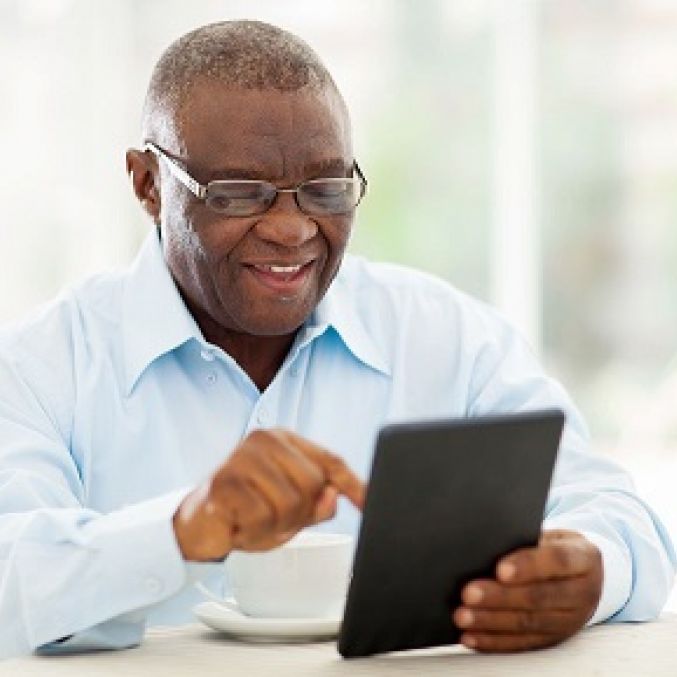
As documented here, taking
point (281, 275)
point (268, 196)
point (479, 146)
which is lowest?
point (479, 146)

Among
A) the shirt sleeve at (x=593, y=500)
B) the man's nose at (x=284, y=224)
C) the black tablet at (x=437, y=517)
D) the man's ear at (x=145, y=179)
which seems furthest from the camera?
the man's ear at (x=145, y=179)

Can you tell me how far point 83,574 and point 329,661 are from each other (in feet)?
0.95

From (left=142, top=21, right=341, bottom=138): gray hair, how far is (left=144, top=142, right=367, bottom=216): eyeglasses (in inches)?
5.7

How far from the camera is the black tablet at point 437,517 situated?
1.64 meters

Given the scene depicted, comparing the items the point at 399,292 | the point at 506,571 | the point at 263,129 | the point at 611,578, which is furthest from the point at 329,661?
the point at 399,292

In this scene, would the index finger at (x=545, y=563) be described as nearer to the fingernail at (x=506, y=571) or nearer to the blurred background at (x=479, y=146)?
the fingernail at (x=506, y=571)

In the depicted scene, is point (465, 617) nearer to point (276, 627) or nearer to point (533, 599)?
point (533, 599)

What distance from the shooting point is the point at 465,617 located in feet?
5.84

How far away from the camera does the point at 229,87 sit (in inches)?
92.0

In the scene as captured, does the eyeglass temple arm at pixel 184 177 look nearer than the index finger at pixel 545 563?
No

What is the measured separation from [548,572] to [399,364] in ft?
2.27

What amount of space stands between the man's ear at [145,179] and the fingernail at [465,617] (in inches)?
→ 37.7

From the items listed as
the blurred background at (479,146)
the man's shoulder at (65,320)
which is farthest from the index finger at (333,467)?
the blurred background at (479,146)

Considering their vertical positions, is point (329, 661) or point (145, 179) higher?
point (145, 179)
